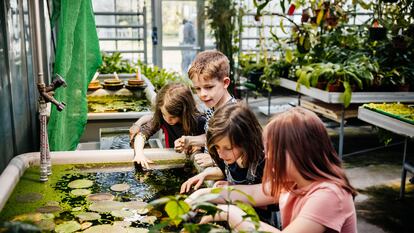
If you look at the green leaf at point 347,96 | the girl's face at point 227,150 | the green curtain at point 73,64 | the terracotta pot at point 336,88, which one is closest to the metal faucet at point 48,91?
the green curtain at point 73,64

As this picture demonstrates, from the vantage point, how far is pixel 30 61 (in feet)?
9.66

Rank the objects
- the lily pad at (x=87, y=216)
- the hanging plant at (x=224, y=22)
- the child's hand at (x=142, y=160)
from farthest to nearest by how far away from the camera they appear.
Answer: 1. the hanging plant at (x=224, y=22)
2. the child's hand at (x=142, y=160)
3. the lily pad at (x=87, y=216)

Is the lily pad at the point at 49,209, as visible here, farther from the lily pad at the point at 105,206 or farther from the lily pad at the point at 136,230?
the lily pad at the point at 136,230

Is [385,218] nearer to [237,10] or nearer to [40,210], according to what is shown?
[40,210]

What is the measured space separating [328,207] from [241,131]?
21.0 inches

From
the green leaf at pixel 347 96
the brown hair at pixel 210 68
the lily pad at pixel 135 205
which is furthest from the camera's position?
the green leaf at pixel 347 96

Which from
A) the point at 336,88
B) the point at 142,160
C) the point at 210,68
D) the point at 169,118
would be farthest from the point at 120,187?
the point at 336,88

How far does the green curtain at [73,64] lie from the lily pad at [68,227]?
1103 millimetres

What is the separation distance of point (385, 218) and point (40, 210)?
322 centimetres

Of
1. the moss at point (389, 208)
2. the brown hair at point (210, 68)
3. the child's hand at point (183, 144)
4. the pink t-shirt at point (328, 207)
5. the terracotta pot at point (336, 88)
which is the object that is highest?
the brown hair at point (210, 68)

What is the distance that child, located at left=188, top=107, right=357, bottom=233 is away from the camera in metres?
1.28

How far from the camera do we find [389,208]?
13.5ft

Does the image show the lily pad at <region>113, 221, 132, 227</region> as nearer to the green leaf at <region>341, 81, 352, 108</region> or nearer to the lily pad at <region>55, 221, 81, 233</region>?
the lily pad at <region>55, 221, 81, 233</region>

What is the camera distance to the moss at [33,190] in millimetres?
1739
